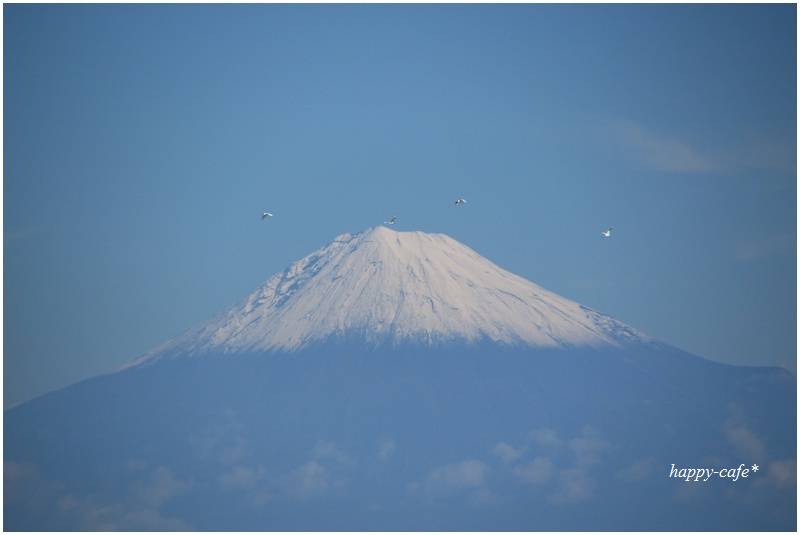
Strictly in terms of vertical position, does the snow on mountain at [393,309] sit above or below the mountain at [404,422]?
above

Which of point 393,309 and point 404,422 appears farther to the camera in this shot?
point 393,309

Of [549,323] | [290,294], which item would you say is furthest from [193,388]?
[549,323]

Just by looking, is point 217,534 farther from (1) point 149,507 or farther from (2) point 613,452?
(2) point 613,452

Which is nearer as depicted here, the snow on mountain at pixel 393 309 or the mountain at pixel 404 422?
the mountain at pixel 404 422

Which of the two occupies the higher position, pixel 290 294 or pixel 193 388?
pixel 290 294

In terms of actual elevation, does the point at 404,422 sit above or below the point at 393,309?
below
